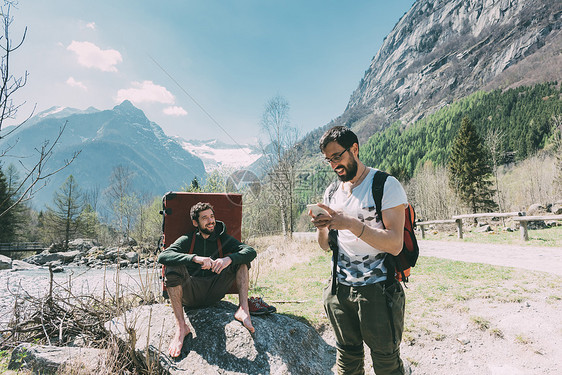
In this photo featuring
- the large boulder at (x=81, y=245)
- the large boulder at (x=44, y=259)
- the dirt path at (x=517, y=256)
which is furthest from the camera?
the large boulder at (x=81, y=245)

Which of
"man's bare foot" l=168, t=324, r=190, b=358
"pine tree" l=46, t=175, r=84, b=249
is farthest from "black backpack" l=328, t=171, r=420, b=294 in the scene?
"pine tree" l=46, t=175, r=84, b=249

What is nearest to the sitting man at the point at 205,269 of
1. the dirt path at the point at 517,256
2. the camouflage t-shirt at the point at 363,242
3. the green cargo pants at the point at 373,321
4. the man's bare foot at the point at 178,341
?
the man's bare foot at the point at 178,341

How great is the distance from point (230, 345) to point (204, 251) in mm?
1111

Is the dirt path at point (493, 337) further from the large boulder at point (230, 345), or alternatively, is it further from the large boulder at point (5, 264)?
the large boulder at point (5, 264)

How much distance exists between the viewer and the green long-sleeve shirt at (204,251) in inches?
121

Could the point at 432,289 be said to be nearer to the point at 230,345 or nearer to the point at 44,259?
the point at 230,345

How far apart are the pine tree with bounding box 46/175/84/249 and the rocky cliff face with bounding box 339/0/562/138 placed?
112m

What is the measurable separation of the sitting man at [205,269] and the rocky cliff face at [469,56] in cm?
10701

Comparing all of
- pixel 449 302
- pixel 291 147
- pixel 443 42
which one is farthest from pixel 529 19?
pixel 449 302

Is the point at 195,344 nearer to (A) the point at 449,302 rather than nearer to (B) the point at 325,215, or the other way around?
(B) the point at 325,215

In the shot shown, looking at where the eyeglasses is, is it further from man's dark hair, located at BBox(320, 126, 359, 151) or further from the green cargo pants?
the green cargo pants

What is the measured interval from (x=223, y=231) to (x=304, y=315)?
1.95m

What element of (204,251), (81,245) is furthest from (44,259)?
(204,251)

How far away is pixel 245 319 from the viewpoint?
315 cm
